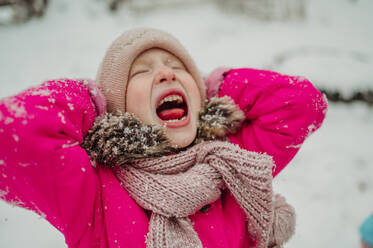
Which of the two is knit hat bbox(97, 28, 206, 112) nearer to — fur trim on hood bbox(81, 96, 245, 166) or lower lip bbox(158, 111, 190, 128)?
fur trim on hood bbox(81, 96, 245, 166)

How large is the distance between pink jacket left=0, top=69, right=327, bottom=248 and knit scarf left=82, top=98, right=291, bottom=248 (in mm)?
61

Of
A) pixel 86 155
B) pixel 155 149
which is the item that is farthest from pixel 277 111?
pixel 86 155

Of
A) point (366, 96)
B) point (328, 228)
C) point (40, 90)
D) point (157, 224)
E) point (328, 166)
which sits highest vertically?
point (40, 90)

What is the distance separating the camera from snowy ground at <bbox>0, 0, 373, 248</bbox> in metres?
1.76

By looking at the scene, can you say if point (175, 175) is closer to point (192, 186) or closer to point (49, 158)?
point (192, 186)

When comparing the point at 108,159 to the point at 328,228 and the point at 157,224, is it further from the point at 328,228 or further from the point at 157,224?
the point at 328,228

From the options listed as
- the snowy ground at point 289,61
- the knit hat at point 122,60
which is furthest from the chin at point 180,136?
the snowy ground at point 289,61

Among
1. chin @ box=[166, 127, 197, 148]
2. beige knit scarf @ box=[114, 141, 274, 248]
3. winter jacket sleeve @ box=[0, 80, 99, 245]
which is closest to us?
winter jacket sleeve @ box=[0, 80, 99, 245]

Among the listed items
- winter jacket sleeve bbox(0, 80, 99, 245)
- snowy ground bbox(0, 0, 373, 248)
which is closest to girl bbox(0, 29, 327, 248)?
winter jacket sleeve bbox(0, 80, 99, 245)

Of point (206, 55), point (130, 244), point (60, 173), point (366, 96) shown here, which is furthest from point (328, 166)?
point (60, 173)

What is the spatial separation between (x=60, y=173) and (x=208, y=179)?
0.48 meters

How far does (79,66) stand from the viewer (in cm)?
253

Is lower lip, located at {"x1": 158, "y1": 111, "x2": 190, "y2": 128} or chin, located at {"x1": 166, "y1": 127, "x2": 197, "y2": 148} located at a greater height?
lower lip, located at {"x1": 158, "y1": 111, "x2": 190, "y2": 128}

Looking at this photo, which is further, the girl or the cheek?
the cheek
